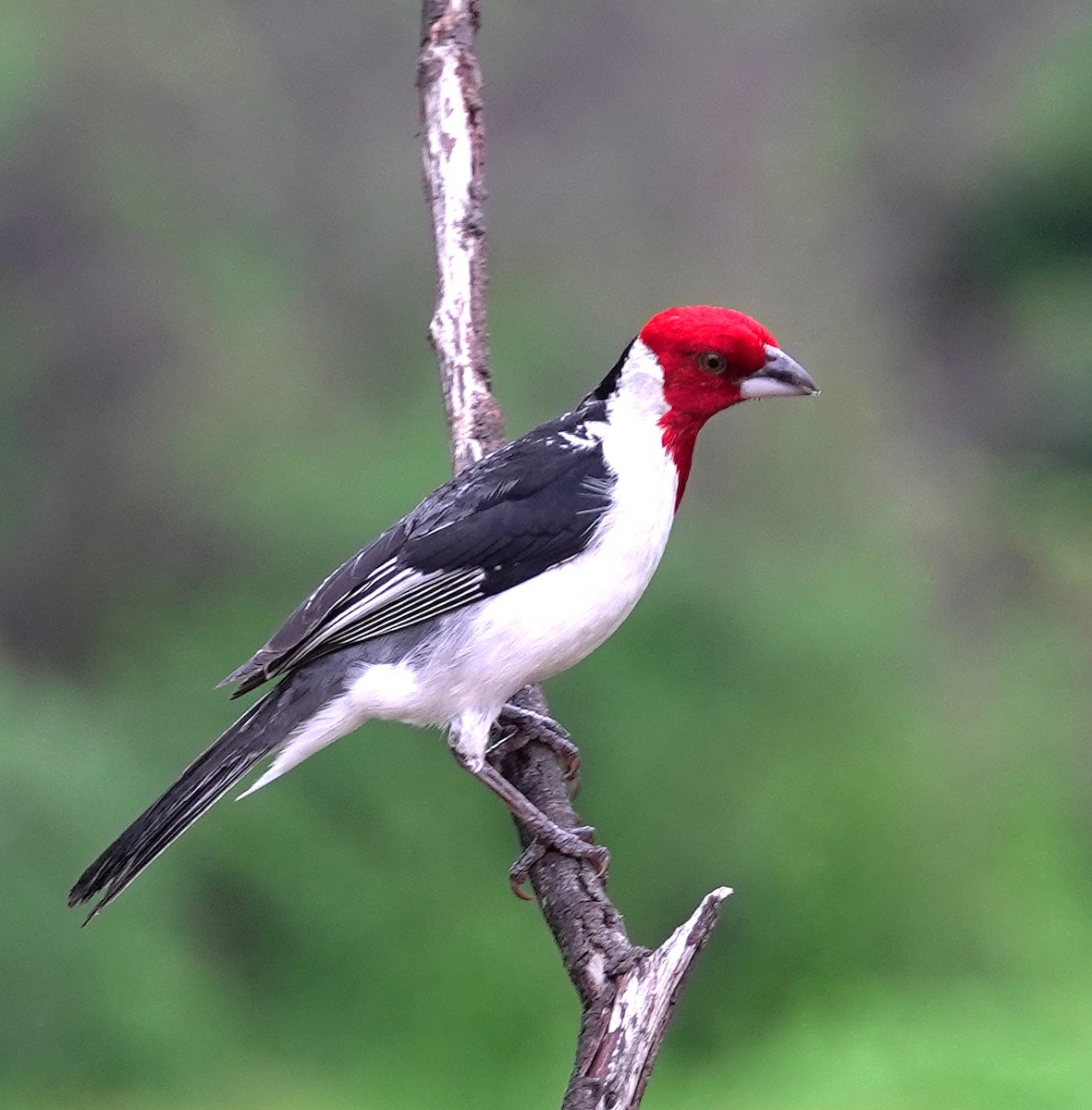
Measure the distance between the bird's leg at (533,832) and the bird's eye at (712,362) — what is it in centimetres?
97

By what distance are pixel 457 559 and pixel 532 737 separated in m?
0.52

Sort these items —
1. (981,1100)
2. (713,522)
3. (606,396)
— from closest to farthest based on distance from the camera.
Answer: (606,396), (981,1100), (713,522)

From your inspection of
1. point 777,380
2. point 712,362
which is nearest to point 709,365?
point 712,362

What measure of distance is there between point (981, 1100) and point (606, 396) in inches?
91.0

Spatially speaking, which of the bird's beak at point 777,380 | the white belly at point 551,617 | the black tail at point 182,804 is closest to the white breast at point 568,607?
the white belly at point 551,617

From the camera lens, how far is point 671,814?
5.46 metres

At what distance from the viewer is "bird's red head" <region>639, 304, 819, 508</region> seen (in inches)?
136

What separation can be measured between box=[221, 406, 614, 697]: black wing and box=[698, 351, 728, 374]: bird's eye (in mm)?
307

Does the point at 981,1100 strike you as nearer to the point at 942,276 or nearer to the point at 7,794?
the point at 7,794

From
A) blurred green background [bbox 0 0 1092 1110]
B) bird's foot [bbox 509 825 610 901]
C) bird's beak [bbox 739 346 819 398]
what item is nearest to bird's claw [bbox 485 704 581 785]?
bird's foot [bbox 509 825 610 901]

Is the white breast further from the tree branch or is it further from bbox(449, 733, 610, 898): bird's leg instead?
the tree branch

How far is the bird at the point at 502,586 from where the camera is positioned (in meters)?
3.33

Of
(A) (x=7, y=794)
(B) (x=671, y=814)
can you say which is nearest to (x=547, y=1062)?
(B) (x=671, y=814)

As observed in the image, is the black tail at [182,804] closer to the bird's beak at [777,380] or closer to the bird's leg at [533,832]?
the bird's leg at [533,832]
